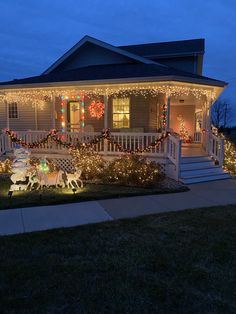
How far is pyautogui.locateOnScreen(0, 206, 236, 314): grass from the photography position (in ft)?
9.73

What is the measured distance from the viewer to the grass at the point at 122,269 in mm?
2965

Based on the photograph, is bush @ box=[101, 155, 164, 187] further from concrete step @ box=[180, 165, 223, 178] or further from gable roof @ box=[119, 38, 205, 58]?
gable roof @ box=[119, 38, 205, 58]

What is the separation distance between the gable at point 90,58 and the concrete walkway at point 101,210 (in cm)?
957

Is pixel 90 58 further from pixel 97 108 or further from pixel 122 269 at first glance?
pixel 122 269

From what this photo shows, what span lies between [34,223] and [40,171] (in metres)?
2.70

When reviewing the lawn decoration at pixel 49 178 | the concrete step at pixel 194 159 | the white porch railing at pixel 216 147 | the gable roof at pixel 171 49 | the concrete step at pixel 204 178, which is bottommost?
the concrete step at pixel 204 178

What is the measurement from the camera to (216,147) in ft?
37.4

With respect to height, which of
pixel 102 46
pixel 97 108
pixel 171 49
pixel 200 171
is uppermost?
pixel 171 49

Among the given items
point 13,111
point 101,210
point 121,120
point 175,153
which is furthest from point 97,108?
point 101,210

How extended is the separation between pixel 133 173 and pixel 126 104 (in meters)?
5.86

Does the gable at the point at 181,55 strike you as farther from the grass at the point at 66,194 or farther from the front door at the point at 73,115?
the grass at the point at 66,194

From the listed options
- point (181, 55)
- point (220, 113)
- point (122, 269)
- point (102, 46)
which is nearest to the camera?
point (122, 269)

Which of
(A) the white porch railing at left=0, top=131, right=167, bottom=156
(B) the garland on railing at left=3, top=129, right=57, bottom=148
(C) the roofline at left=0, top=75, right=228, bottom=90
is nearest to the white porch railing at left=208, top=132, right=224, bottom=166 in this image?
(C) the roofline at left=0, top=75, right=228, bottom=90

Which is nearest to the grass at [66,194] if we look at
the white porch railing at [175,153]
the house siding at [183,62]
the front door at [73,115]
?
the white porch railing at [175,153]
